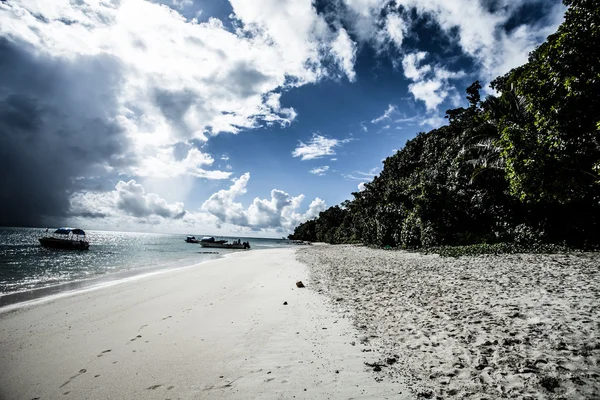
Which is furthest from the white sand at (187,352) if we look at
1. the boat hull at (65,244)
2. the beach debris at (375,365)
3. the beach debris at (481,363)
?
the boat hull at (65,244)

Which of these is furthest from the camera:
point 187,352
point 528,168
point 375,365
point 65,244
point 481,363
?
point 65,244

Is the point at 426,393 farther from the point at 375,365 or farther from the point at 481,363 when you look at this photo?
the point at 481,363

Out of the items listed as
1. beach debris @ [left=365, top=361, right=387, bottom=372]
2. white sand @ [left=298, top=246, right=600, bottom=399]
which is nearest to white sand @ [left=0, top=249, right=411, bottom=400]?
beach debris @ [left=365, top=361, right=387, bottom=372]

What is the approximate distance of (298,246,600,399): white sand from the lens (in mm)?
3912

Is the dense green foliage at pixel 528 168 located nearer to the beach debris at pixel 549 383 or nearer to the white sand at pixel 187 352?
the beach debris at pixel 549 383

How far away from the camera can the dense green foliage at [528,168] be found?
9805 millimetres

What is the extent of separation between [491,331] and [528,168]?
10.0 meters

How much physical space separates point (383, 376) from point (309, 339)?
205 cm

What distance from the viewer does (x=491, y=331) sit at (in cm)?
546

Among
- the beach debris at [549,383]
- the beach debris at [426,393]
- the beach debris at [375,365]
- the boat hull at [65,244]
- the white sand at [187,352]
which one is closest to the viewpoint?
the beach debris at [549,383]

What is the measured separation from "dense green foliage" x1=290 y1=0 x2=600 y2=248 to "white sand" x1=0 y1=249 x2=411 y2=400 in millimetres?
11196

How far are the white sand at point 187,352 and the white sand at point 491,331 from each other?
28.2 inches

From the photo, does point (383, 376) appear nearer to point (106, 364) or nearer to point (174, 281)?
point (106, 364)

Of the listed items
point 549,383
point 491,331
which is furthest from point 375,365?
point 491,331
